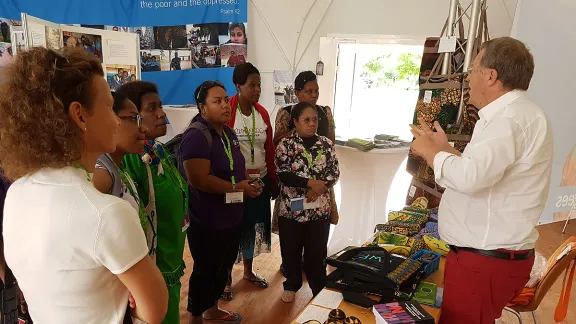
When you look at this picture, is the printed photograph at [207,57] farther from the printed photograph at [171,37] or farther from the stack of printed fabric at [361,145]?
the stack of printed fabric at [361,145]

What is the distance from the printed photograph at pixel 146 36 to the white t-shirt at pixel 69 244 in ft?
12.6

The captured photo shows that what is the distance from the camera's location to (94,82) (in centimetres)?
85

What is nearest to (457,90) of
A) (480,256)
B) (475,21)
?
(475,21)

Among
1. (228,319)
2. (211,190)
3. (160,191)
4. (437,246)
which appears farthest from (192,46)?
(437,246)

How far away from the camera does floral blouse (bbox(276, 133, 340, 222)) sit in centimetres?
250

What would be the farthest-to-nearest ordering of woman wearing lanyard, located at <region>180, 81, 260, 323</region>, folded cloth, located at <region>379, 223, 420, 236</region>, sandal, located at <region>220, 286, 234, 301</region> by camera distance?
1. sandal, located at <region>220, 286, 234, 301</region>
2. folded cloth, located at <region>379, 223, 420, 236</region>
3. woman wearing lanyard, located at <region>180, 81, 260, 323</region>

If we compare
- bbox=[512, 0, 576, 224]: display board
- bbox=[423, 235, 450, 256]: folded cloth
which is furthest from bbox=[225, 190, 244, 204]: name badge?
bbox=[512, 0, 576, 224]: display board

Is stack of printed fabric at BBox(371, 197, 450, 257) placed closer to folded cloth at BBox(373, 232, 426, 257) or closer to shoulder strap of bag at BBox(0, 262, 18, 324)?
folded cloth at BBox(373, 232, 426, 257)

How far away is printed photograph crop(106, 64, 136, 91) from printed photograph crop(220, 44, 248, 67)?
3.86 feet

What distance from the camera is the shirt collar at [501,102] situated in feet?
4.63

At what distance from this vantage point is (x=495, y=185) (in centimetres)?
141

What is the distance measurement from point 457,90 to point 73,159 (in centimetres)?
231

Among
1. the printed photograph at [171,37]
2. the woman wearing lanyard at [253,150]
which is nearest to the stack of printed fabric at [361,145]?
the woman wearing lanyard at [253,150]

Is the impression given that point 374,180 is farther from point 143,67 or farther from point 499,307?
point 143,67
